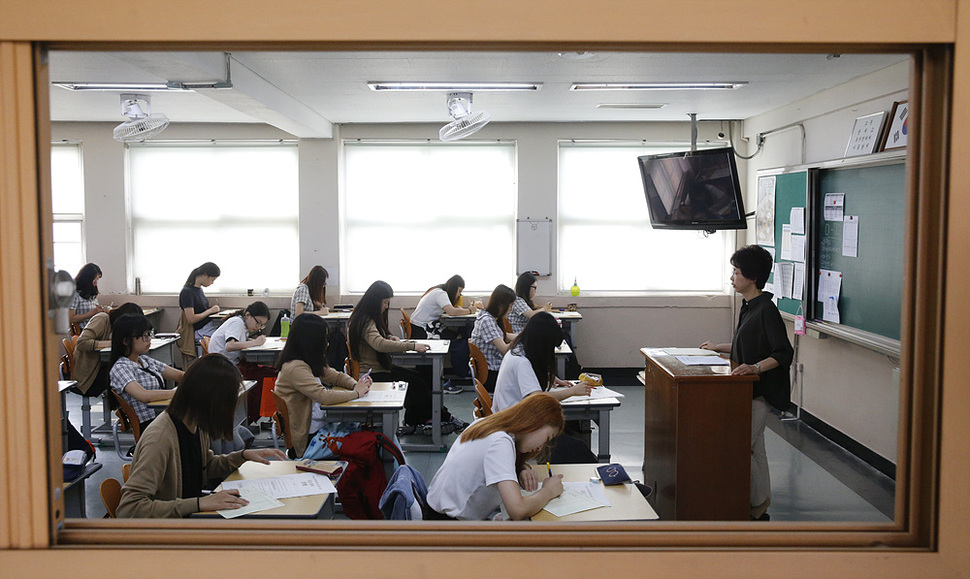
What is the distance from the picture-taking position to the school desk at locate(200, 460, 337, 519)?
9.18ft

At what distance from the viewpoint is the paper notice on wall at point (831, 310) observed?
552 cm

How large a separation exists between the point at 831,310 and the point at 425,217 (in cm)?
472

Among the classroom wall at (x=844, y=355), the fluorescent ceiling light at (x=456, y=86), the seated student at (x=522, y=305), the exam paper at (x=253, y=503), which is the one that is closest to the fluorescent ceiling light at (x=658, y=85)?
the fluorescent ceiling light at (x=456, y=86)

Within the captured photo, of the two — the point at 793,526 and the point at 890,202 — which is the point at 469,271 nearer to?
the point at 890,202

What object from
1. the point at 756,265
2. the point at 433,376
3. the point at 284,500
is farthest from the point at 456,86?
the point at 284,500

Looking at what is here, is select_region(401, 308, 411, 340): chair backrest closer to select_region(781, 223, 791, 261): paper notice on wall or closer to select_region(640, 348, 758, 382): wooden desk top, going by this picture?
select_region(781, 223, 791, 261): paper notice on wall

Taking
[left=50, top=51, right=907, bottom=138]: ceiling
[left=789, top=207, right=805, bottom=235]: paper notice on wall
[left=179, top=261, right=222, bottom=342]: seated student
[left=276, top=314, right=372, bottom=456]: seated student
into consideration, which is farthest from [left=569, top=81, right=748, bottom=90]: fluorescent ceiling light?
[left=179, top=261, right=222, bottom=342]: seated student

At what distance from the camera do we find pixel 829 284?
5621mm

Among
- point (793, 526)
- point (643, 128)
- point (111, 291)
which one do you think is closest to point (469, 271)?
point (643, 128)

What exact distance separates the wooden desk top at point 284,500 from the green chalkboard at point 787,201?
14.8ft

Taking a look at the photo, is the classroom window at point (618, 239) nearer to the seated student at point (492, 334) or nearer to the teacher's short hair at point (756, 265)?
the seated student at point (492, 334)

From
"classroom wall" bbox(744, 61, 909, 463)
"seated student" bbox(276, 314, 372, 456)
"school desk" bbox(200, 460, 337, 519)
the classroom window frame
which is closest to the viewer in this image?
the classroom window frame

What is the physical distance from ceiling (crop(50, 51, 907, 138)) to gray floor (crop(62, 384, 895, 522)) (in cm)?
265

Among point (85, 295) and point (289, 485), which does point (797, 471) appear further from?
point (85, 295)
